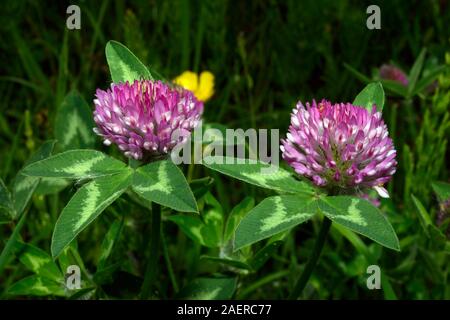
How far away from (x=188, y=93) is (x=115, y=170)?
0.19 m

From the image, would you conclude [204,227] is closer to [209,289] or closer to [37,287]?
[209,289]

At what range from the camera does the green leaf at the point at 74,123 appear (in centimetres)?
164

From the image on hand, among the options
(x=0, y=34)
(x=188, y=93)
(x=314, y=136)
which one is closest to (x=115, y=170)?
(x=188, y=93)

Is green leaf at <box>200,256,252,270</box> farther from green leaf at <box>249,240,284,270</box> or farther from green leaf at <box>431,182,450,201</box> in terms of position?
green leaf at <box>431,182,450,201</box>

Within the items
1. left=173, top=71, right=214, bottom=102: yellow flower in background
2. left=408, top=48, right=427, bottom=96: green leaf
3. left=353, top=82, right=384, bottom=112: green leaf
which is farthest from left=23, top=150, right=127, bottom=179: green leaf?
left=408, top=48, right=427, bottom=96: green leaf

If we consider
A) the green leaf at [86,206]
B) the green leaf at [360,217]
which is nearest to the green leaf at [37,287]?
the green leaf at [86,206]

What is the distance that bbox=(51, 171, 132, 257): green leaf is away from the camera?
114cm

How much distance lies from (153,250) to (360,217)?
1.46ft

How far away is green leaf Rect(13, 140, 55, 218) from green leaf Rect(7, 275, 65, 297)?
5.9 inches

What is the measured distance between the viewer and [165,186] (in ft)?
3.90

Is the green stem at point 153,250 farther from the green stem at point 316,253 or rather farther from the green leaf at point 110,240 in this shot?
the green stem at point 316,253

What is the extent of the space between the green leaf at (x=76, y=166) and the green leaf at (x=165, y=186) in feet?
0.21

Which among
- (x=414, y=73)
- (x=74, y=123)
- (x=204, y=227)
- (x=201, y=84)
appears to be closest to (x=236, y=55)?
(x=201, y=84)

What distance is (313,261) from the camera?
1381mm
